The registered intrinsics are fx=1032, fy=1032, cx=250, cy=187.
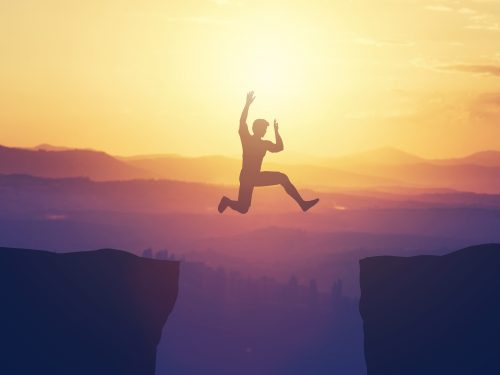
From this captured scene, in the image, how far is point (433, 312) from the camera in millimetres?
23406

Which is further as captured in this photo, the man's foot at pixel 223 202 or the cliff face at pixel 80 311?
the man's foot at pixel 223 202

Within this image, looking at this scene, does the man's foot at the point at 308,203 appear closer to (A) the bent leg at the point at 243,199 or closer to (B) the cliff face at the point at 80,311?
(A) the bent leg at the point at 243,199

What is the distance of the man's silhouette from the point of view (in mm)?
28422

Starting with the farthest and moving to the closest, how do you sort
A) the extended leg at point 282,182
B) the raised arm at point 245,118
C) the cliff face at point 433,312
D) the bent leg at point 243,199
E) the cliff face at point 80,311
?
the extended leg at point 282,182
the bent leg at point 243,199
the raised arm at point 245,118
the cliff face at point 80,311
the cliff face at point 433,312

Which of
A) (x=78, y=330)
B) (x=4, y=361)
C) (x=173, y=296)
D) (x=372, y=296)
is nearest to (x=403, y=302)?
(x=372, y=296)

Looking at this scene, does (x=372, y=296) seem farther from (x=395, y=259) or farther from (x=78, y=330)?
(x=78, y=330)

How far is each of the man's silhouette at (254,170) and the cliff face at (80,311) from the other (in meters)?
4.98

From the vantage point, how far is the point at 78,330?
2356 cm

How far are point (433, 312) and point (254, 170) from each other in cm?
767

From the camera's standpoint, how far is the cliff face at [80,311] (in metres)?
23.2

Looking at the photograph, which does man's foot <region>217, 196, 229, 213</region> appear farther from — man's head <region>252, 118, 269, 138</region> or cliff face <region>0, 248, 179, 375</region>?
cliff face <region>0, 248, 179, 375</region>

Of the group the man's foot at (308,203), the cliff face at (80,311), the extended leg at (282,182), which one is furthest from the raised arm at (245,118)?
the cliff face at (80,311)

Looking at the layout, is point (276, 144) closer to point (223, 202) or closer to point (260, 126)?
point (260, 126)

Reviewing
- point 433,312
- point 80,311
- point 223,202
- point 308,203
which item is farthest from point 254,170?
point 433,312
